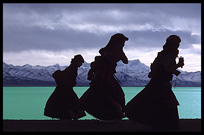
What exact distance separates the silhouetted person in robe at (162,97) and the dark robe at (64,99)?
10.7 feet

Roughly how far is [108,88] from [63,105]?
7.55 ft

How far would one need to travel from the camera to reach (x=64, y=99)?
41.3 ft

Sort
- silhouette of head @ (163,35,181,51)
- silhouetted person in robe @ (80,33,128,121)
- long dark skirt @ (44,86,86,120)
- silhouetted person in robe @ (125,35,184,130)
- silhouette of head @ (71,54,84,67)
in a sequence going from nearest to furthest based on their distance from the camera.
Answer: silhouetted person in robe @ (125,35,184,130) → silhouette of head @ (163,35,181,51) → silhouetted person in robe @ (80,33,128,121) → long dark skirt @ (44,86,86,120) → silhouette of head @ (71,54,84,67)

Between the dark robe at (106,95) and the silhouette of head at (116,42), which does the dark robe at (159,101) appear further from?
the silhouette of head at (116,42)

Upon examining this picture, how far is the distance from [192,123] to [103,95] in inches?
115

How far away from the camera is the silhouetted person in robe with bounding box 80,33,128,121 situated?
10859 millimetres

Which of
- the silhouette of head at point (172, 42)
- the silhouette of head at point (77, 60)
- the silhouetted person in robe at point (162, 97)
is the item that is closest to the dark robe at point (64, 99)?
the silhouette of head at point (77, 60)

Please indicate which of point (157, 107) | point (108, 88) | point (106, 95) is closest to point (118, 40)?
point (108, 88)

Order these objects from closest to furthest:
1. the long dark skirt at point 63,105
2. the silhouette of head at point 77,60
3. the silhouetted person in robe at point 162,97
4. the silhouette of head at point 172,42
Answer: the silhouetted person in robe at point 162,97 → the silhouette of head at point 172,42 → the long dark skirt at point 63,105 → the silhouette of head at point 77,60

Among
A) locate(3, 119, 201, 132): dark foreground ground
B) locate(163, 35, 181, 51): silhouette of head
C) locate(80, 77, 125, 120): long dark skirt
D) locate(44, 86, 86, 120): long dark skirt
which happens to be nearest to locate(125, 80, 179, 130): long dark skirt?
locate(3, 119, 201, 132): dark foreground ground

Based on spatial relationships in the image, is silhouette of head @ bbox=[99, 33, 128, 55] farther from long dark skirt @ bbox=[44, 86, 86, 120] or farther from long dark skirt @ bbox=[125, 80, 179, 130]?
long dark skirt @ bbox=[44, 86, 86, 120]

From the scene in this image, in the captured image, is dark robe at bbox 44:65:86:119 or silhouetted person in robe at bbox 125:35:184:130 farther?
dark robe at bbox 44:65:86:119

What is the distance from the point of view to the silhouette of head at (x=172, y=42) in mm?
9578

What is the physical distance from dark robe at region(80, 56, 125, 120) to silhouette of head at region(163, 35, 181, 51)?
195cm
